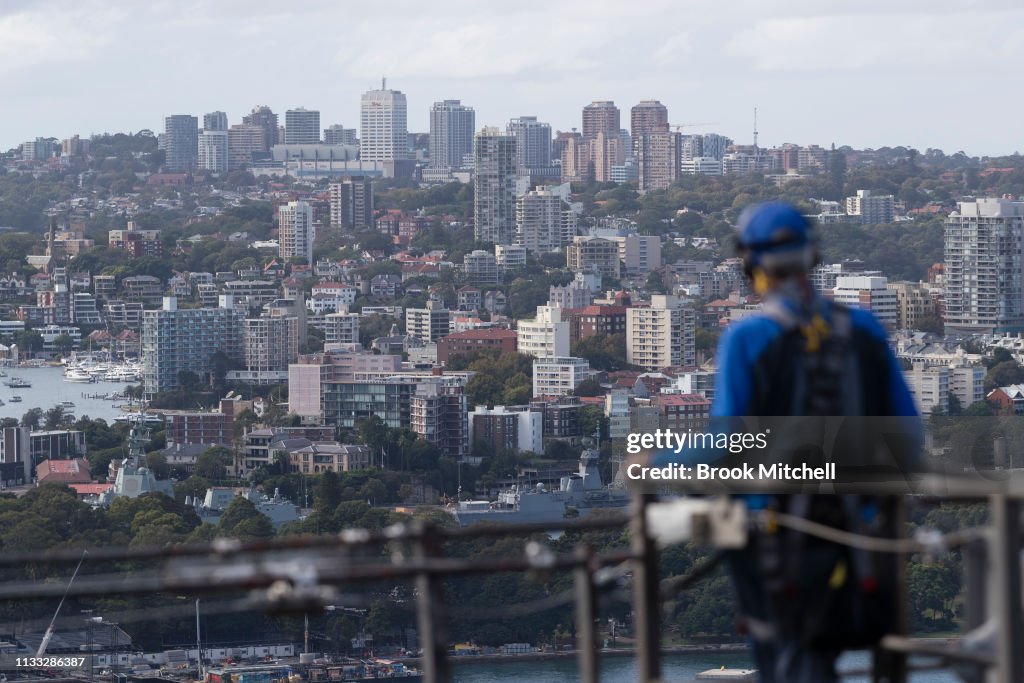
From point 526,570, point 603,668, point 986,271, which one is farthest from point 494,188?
point 526,570

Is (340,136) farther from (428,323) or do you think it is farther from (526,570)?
(526,570)

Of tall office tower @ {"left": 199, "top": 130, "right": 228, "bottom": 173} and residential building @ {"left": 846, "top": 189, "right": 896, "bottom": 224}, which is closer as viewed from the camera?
residential building @ {"left": 846, "top": 189, "right": 896, "bottom": 224}

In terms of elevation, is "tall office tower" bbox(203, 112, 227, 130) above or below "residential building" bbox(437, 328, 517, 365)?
above

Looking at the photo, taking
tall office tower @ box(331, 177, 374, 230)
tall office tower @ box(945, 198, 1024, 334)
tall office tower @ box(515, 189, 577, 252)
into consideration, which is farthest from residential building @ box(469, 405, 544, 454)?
tall office tower @ box(331, 177, 374, 230)

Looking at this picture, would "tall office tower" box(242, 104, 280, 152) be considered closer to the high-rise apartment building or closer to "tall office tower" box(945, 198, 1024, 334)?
the high-rise apartment building

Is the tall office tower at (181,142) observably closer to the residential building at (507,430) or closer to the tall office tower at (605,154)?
the tall office tower at (605,154)
